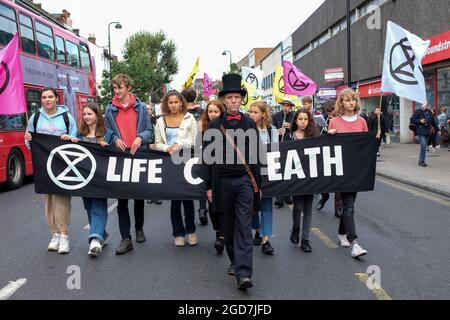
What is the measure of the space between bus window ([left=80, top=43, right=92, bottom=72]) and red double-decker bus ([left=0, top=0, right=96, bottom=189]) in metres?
0.11

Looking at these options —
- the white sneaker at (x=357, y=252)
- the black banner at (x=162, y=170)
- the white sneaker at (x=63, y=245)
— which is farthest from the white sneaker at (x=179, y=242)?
the white sneaker at (x=357, y=252)

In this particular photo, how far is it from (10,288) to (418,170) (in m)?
11.0

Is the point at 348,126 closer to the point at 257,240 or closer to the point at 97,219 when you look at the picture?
the point at 257,240

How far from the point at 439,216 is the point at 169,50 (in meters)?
67.9

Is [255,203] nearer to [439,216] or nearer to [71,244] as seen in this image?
[71,244]

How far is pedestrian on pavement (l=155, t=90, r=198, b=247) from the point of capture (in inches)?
235

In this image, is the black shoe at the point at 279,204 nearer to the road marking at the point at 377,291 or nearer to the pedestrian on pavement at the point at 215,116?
the pedestrian on pavement at the point at 215,116

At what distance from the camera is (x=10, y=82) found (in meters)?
6.36

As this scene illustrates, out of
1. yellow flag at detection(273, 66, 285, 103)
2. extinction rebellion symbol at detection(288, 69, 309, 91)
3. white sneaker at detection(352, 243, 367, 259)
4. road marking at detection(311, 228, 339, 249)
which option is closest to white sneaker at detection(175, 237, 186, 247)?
road marking at detection(311, 228, 339, 249)

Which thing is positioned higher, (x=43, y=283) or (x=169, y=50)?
(x=169, y=50)

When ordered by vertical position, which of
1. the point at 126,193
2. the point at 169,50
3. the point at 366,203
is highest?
the point at 169,50

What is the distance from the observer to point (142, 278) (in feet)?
15.7

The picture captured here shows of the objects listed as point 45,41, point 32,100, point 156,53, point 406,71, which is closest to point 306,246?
point 406,71
